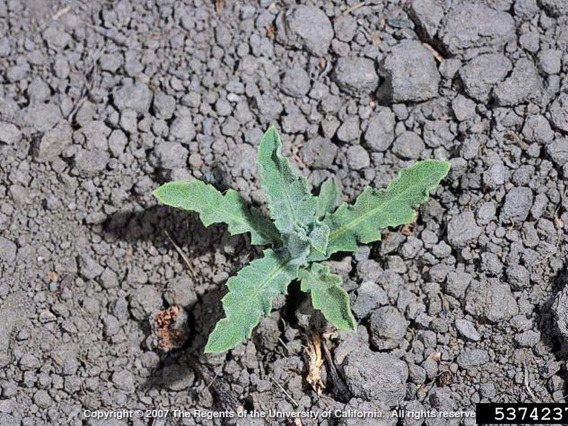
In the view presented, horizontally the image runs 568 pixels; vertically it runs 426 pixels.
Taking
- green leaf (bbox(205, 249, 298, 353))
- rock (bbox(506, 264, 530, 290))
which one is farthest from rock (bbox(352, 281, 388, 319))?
rock (bbox(506, 264, 530, 290))

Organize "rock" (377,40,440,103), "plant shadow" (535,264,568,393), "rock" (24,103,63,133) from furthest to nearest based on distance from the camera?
"rock" (24,103,63,133)
"rock" (377,40,440,103)
"plant shadow" (535,264,568,393)

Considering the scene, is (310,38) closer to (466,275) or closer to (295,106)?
(295,106)

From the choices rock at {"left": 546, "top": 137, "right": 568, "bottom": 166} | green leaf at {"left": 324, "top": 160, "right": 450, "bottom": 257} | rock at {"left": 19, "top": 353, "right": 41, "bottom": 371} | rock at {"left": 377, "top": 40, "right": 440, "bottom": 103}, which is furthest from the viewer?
rock at {"left": 377, "top": 40, "right": 440, "bottom": 103}

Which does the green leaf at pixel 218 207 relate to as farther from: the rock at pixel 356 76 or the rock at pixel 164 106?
the rock at pixel 356 76

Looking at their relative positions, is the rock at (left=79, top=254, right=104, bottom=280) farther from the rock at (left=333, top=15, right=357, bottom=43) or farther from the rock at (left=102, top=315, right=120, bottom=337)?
the rock at (left=333, top=15, right=357, bottom=43)

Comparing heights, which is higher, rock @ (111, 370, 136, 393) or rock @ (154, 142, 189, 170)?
rock @ (154, 142, 189, 170)

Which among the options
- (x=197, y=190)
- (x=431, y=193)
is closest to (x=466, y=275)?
(x=431, y=193)

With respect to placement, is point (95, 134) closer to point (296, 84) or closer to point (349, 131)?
point (296, 84)
